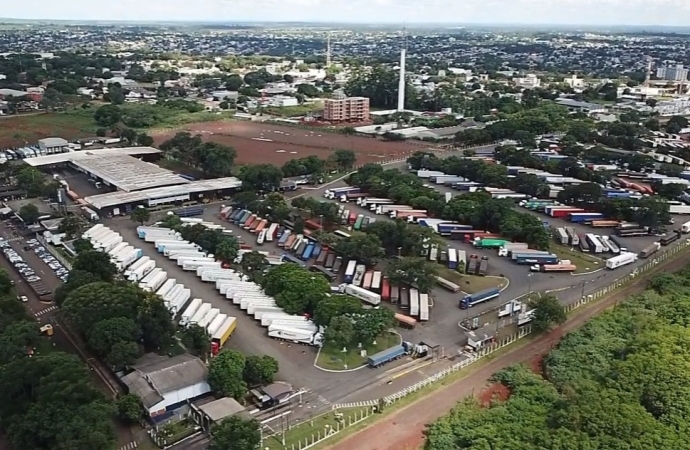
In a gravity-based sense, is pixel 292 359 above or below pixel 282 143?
below

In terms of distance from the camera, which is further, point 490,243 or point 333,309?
point 490,243

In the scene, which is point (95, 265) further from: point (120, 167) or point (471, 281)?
point (120, 167)

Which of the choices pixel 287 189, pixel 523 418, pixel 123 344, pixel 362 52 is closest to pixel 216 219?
pixel 287 189

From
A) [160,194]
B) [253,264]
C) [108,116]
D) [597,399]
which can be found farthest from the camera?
[108,116]

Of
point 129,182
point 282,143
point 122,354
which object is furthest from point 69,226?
point 282,143

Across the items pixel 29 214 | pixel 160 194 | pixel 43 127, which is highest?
pixel 43 127

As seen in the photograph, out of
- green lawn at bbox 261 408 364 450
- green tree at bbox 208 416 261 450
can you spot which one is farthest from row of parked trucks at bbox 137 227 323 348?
green tree at bbox 208 416 261 450

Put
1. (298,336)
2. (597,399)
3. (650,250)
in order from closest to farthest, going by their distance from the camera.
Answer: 1. (597,399)
2. (298,336)
3. (650,250)

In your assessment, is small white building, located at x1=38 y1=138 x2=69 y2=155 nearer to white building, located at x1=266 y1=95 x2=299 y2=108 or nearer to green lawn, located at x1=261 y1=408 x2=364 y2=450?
white building, located at x1=266 y1=95 x2=299 y2=108
